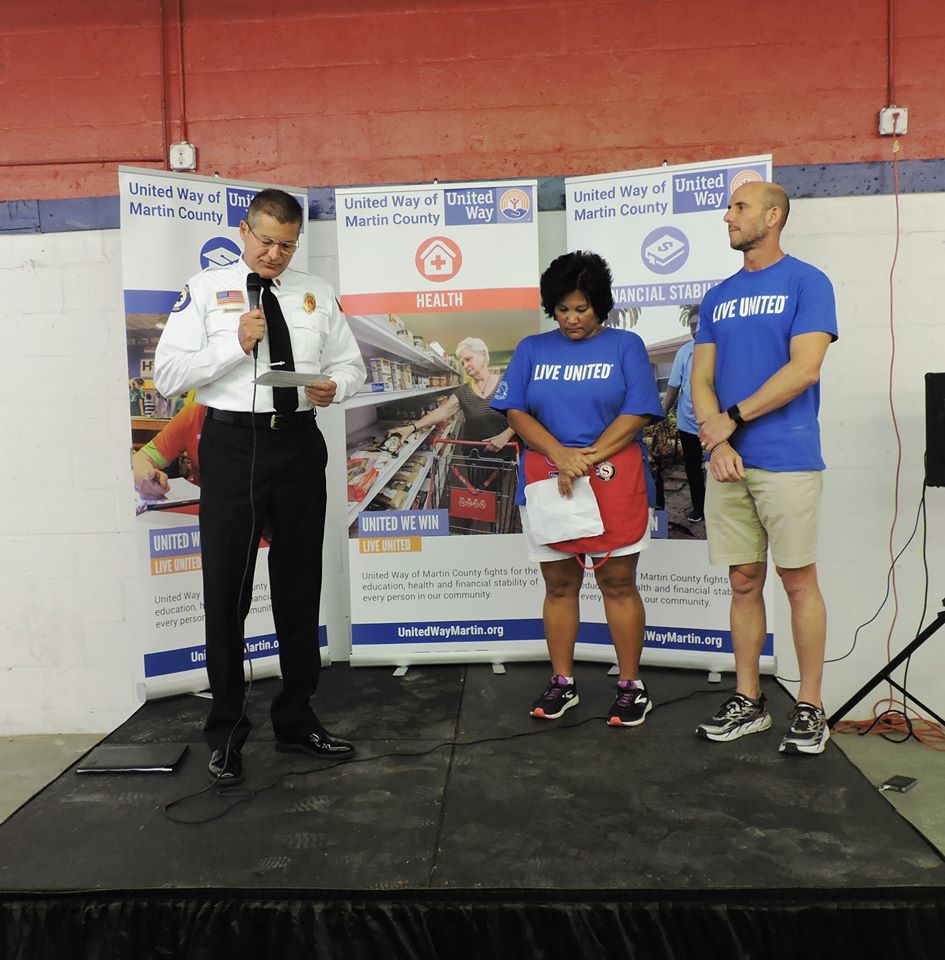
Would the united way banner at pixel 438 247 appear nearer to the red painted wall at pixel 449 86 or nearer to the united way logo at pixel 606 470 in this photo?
the red painted wall at pixel 449 86

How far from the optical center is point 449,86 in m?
3.68

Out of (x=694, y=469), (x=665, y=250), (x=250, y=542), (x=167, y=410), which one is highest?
(x=665, y=250)

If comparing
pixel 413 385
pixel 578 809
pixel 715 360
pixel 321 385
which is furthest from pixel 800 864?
pixel 413 385

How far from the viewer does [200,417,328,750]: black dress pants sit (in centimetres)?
239

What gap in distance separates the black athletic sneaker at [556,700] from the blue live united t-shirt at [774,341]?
980mm

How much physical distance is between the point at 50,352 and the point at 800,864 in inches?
138

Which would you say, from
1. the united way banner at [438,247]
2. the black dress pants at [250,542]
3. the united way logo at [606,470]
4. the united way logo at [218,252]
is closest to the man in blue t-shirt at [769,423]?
the united way logo at [606,470]

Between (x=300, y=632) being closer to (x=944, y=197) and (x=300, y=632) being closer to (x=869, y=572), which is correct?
(x=869, y=572)

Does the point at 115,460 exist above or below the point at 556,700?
above

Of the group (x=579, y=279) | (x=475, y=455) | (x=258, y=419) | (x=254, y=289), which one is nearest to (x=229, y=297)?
(x=254, y=289)

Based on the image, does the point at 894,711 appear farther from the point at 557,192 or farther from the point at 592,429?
the point at 557,192

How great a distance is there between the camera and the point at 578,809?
2.21 meters

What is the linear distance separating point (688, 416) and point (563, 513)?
0.90 metres

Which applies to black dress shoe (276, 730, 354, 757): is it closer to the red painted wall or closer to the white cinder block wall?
the white cinder block wall
